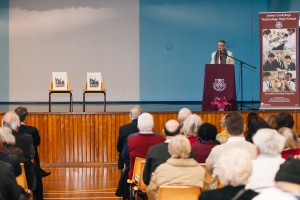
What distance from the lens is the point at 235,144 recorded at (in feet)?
14.5

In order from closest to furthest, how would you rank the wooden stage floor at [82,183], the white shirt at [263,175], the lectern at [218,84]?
the white shirt at [263,175] → the wooden stage floor at [82,183] → the lectern at [218,84]

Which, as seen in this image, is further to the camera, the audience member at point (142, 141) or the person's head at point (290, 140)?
the audience member at point (142, 141)

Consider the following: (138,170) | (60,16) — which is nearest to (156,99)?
(60,16)

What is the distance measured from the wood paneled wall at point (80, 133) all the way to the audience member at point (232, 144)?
14.2 ft

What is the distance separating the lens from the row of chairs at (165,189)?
13.0 feet

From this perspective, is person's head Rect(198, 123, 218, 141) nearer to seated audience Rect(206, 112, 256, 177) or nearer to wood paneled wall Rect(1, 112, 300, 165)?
seated audience Rect(206, 112, 256, 177)

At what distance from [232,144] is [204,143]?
22.6 inches

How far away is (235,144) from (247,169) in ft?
5.01

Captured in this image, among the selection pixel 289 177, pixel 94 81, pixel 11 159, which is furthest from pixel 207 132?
pixel 94 81

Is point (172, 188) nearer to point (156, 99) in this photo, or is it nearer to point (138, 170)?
point (138, 170)

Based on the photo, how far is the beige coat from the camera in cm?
410

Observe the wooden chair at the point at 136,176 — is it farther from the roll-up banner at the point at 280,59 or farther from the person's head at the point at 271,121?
the roll-up banner at the point at 280,59

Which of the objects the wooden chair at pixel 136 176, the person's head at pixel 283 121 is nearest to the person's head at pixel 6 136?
the wooden chair at pixel 136 176

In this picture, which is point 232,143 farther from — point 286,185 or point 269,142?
point 286,185
